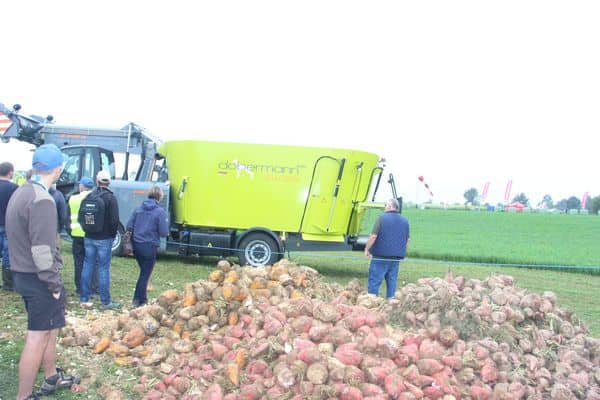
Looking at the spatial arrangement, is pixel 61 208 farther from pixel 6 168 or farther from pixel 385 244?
pixel 385 244

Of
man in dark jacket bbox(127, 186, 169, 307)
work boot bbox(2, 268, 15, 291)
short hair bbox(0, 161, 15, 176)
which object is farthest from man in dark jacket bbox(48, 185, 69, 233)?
work boot bbox(2, 268, 15, 291)

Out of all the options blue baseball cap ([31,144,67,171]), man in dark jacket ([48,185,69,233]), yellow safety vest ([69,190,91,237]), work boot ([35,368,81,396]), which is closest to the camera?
blue baseball cap ([31,144,67,171])

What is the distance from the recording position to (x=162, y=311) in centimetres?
587

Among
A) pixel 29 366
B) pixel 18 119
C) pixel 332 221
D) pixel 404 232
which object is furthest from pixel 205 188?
pixel 29 366

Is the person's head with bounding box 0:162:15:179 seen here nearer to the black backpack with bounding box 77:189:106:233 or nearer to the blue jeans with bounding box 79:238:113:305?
the black backpack with bounding box 77:189:106:233

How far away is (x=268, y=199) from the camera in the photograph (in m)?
11.9

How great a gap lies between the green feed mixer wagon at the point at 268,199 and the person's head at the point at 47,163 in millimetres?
7158

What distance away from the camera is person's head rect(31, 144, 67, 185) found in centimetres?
438

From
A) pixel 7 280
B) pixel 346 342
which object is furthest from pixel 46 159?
pixel 7 280

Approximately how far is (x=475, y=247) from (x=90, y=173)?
14.6 m

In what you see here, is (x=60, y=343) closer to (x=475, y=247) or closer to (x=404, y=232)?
(x=404, y=232)

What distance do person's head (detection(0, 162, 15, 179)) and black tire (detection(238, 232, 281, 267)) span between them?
16.6ft

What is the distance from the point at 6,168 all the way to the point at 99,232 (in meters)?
1.56

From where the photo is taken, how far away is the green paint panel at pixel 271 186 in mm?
11711
